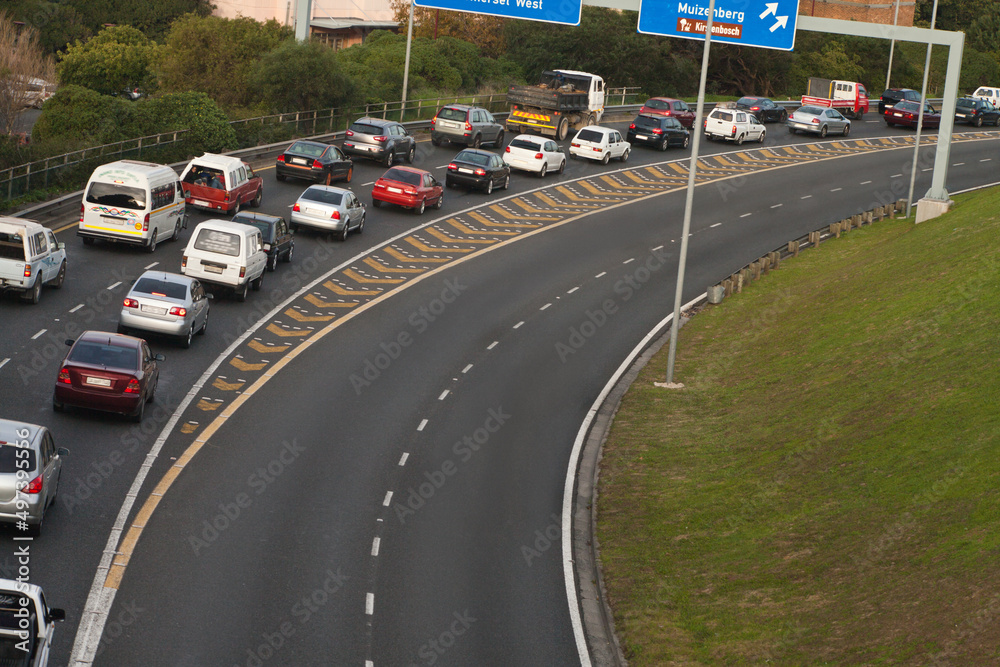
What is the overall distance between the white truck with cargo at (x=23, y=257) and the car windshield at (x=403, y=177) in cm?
1564

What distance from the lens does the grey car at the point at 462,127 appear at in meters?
52.7

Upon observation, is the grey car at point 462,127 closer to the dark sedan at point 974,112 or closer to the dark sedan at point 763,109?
the dark sedan at point 763,109

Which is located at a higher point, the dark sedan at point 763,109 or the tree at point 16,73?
the dark sedan at point 763,109

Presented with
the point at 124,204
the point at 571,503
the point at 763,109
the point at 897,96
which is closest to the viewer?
the point at 571,503

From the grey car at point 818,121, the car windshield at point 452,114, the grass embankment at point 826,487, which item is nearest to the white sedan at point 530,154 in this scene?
the car windshield at point 452,114

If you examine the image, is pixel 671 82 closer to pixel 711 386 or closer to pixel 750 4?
pixel 750 4

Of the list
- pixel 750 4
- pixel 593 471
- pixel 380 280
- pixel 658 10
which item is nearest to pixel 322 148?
pixel 380 280

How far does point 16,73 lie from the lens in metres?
63.9

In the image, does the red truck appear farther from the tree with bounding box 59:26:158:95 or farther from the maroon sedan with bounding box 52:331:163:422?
the maroon sedan with bounding box 52:331:163:422

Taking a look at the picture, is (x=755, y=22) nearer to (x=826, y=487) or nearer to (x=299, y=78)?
(x=826, y=487)

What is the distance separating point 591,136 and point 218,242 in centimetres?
2533

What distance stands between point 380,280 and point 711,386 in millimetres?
10842

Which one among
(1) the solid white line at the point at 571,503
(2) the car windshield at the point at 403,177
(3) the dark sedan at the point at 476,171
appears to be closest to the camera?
(1) the solid white line at the point at 571,503

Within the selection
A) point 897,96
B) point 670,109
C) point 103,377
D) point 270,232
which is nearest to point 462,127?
point 670,109
